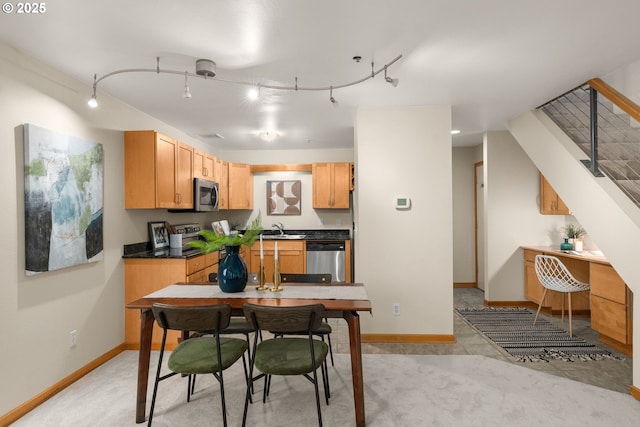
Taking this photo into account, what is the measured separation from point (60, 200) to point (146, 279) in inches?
44.0

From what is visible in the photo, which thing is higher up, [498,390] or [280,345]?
[280,345]

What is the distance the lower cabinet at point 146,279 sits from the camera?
3.39 meters

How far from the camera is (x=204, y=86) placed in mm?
3002

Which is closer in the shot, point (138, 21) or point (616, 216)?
point (138, 21)

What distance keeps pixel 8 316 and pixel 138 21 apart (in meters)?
2.05

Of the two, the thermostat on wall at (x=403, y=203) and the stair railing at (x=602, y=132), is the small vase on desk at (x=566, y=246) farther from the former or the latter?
the thermostat on wall at (x=403, y=203)

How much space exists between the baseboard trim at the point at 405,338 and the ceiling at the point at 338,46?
2413 millimetres

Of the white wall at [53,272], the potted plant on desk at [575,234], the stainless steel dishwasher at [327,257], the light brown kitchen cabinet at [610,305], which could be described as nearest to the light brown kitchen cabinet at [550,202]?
the potted plant on desk at [575,234]

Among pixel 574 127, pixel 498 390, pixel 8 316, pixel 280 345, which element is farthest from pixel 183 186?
pixel 574 127

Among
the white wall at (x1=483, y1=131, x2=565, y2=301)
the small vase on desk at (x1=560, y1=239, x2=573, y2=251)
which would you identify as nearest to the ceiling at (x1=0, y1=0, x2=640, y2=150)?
the white wall at (x1=483, y1=131, x2=565, y2=301)

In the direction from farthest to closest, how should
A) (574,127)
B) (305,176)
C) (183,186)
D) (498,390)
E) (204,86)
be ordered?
1. (305,176)
2. (183,186)
3. (574,127)
4. (204,86)
5. (498,390)

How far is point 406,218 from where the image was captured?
362cm

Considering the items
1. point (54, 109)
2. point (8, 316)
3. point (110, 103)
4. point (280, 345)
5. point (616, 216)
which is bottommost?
point (280, 345)

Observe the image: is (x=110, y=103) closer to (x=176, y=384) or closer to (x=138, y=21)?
(x=138, y=21)
